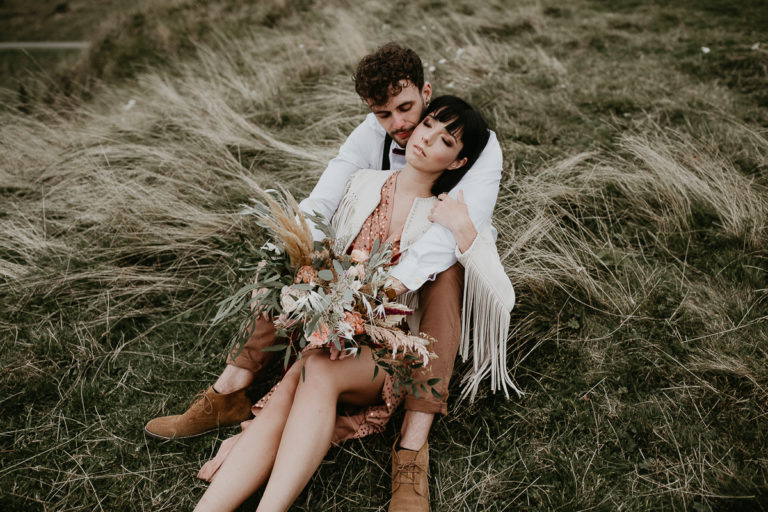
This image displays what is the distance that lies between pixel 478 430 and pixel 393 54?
78.3 inches

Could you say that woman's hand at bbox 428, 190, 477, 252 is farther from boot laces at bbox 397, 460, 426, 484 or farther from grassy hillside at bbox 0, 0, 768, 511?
boot laces at bbox 397, 460, 426, 484

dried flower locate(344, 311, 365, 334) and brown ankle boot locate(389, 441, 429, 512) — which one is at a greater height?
dried flower locate(344, 311, 365, 334)

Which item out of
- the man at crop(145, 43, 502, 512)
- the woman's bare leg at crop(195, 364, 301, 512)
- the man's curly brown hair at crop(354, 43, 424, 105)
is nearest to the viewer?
the woman's bare leg at crop(195, 364, 301, 512)

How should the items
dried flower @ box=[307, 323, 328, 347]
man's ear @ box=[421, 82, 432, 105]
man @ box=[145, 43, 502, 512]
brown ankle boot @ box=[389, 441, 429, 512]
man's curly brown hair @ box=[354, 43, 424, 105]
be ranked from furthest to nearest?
man's ear @ box=[421, 82, 432, 105] → man's curly brown hair @ box=[354, 43, 424, 105] → man @ box=[145, 43, 502, 512] → brown ankle boot @ box=[389, 441, 429, 512] → dried flower @ box=[307, 323, 328, 347]

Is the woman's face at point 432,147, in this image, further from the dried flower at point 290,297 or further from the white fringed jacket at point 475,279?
the dried flower at point 290,297

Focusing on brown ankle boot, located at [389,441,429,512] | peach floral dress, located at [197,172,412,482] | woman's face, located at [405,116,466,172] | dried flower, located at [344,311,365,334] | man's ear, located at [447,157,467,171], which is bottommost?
brown ankle boot, located at [389,441,429,512]

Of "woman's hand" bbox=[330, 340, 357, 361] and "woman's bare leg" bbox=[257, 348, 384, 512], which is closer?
"woman's bare leg" bbox=[257, 348, 384, 512]

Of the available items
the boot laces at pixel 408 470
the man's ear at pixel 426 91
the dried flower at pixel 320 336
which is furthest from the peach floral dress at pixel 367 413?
the man's ear at pixel 426 91

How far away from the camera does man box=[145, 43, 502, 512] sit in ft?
6.79

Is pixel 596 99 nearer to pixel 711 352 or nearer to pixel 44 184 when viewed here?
pixel 711 352

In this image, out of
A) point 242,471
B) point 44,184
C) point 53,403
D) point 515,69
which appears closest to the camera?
point 242,471

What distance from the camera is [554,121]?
4.11 meters

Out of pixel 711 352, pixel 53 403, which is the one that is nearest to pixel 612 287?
pixel 711 352

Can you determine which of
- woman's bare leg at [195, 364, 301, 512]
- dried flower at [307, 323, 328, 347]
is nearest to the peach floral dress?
woman's bare leg at [195, 364, 301, 512]
